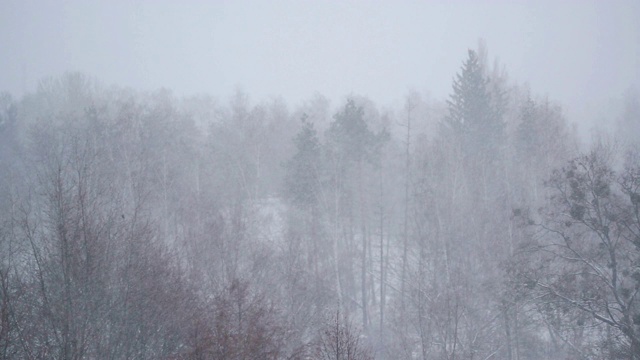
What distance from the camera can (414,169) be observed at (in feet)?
109

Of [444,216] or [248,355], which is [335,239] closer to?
[444,216]

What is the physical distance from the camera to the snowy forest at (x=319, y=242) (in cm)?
1003

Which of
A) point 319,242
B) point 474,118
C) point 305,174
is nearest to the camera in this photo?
point 305,174

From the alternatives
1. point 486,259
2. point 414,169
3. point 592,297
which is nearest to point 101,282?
point 592,297

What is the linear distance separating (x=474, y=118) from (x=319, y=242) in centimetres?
1658

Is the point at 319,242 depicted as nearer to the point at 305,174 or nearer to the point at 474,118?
the point at 305,174

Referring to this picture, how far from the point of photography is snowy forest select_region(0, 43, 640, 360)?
10031mm

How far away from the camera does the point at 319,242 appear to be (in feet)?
90.9

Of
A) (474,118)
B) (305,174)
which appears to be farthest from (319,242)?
(474,118)

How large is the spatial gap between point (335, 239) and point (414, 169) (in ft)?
37.6

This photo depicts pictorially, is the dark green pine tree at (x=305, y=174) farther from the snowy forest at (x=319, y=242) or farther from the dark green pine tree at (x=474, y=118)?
the dark green pine tree at (x=474, y=118)

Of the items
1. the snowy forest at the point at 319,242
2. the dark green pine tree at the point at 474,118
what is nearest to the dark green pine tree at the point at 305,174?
the snowy forest at the point at 319,242

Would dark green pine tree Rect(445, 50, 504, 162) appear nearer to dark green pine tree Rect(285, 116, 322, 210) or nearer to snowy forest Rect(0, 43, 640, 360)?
snowy forest Rect(0, 43, 640, 360)

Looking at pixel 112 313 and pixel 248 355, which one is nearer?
pixel 248 355
